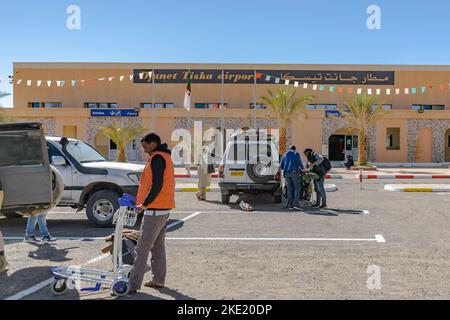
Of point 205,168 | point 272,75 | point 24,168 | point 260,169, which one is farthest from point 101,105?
point 24,168

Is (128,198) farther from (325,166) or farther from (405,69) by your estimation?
(405,69)

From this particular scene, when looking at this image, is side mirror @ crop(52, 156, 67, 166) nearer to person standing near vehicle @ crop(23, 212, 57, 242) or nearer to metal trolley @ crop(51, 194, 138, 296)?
person standing near vehicle @ crop(23, 212, 57, 242)

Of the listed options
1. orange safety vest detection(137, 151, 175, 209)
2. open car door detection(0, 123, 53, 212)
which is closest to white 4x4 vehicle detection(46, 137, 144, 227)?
open car door detection(0, 123, 53, 212)

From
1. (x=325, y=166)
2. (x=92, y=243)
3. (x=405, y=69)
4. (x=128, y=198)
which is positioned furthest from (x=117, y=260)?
(x=405, y=69)

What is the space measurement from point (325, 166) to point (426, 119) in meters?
29.7

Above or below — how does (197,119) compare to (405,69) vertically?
below

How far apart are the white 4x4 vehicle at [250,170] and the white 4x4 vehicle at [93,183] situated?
3838 mm

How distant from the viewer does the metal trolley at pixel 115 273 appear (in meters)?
5.50

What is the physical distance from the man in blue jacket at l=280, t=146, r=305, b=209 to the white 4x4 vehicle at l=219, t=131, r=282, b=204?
0.66 m

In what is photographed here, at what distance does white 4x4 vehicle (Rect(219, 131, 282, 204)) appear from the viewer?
45.2ft

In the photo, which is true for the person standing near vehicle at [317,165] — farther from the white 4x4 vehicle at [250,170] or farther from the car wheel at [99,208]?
the car wheel at [99,208]

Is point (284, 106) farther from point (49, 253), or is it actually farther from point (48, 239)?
point (49, 253)

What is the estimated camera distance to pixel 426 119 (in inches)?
1551

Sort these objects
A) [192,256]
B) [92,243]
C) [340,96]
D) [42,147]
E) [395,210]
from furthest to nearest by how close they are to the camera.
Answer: [340,96] → [395,210] → [92,243] → [192,256] → [42,147]
